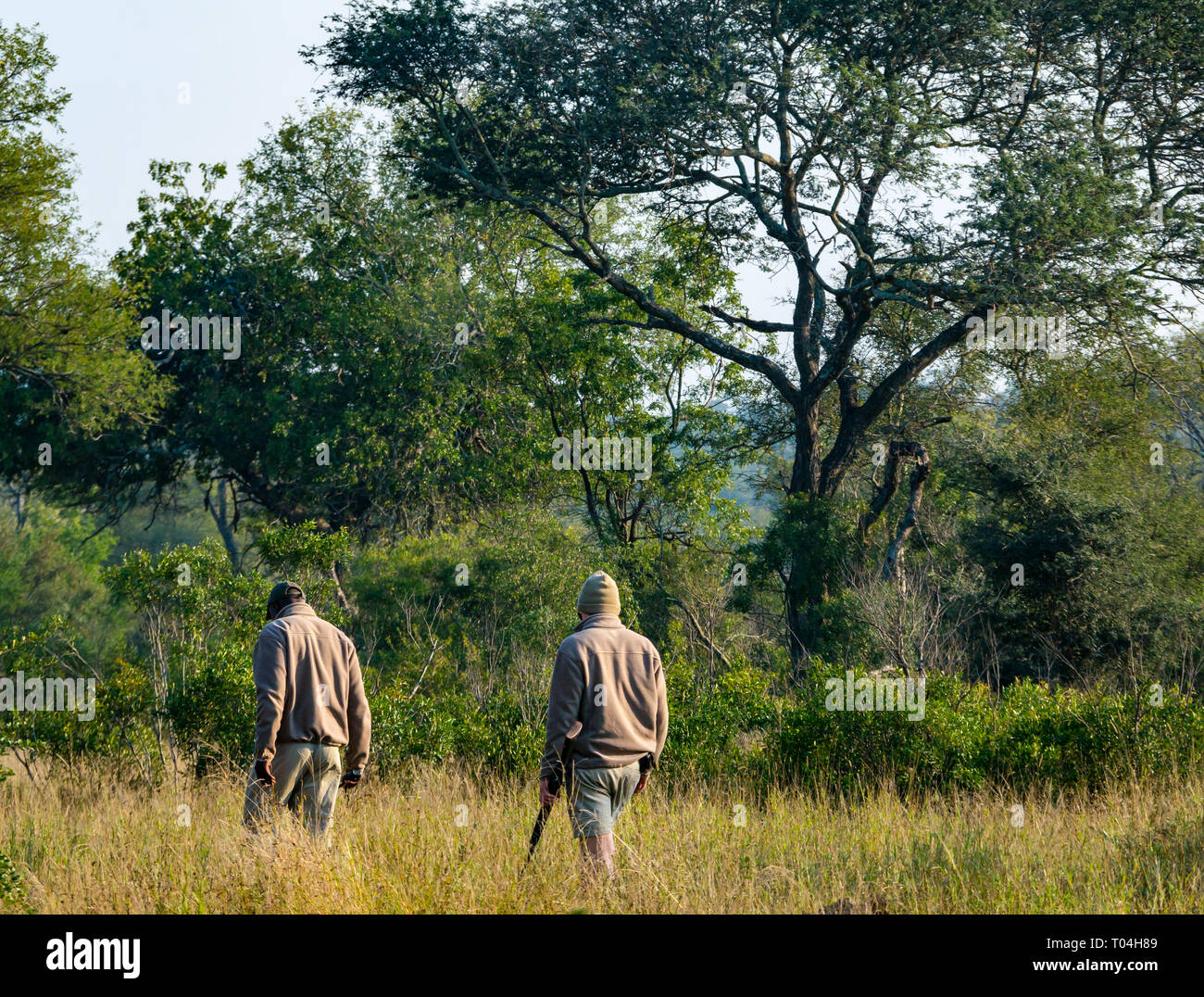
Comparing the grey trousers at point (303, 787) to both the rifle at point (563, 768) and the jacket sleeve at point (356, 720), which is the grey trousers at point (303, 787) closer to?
the jacket sleeve at point (356, 720)

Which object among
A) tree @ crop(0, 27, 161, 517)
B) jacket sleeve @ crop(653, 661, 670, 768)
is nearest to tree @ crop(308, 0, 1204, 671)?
tree @ crop(0, 27, 161, 517)

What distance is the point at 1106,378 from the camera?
19094mm

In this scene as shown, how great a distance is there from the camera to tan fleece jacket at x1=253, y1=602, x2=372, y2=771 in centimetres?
600

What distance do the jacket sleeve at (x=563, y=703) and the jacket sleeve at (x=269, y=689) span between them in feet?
4.95

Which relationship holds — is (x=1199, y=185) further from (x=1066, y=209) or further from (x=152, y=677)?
(x=152, y=677)

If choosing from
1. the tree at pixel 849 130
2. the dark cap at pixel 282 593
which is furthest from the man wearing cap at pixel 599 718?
the tree at pixel 849 130

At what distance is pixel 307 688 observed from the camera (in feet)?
20.3

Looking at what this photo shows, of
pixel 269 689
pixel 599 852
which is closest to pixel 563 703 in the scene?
pixel 599 852

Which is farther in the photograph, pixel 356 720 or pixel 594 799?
pixel 356 720

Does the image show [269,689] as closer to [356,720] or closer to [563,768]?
[356,720]

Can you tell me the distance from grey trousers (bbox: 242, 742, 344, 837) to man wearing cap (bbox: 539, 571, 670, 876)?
54.0 inches

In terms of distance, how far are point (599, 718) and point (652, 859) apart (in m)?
0.86

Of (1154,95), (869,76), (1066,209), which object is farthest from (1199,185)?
(869,76)

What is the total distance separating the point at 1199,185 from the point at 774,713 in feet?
46.2
